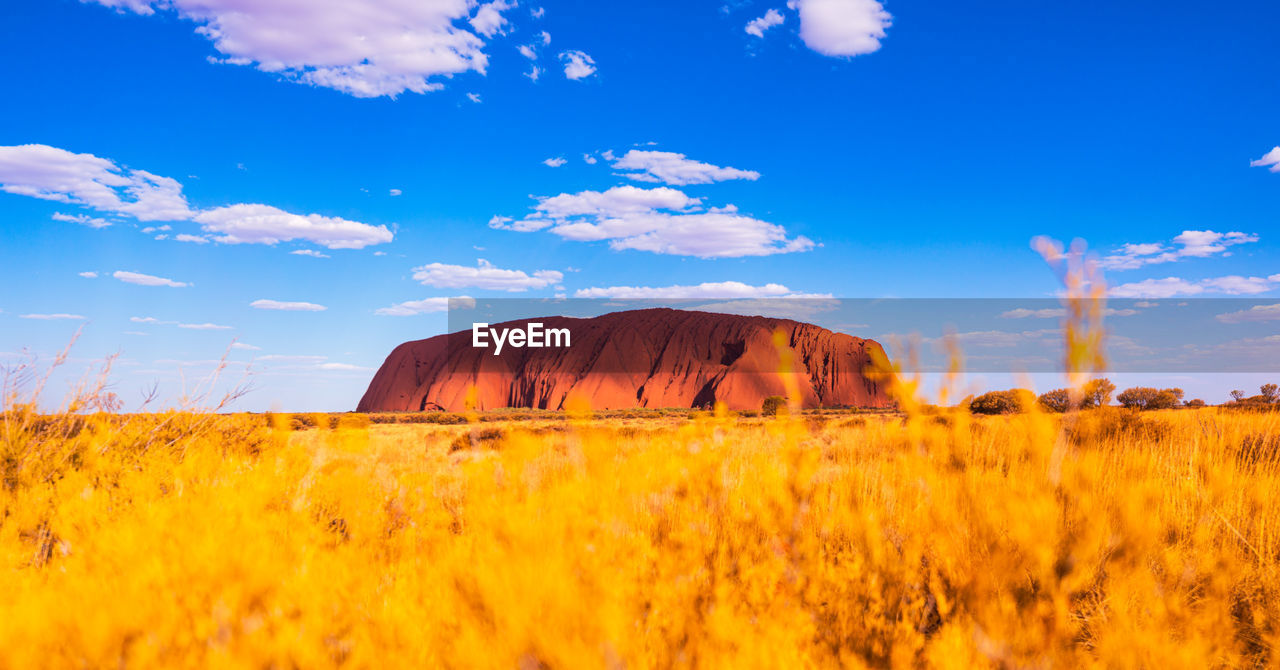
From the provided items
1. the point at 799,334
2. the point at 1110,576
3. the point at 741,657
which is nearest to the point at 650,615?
the point at 741,657

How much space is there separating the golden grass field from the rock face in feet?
201

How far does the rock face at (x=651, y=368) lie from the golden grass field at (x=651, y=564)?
61.1 meters

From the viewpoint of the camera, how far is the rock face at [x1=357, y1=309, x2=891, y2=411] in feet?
233

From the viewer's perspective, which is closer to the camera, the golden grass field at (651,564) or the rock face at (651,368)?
the golden grass field at (651,564)

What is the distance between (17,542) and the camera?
431 centimetres

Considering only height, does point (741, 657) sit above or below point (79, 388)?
below

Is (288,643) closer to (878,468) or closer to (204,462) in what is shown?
(204,462)

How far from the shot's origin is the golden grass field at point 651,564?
275cm

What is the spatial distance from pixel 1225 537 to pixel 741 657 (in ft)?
11.0

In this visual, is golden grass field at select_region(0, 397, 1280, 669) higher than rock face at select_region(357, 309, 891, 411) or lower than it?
lower

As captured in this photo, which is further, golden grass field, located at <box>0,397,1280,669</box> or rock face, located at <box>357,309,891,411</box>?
rock face, located at <box>357,309,891,411</box>

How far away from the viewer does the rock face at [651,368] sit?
70.9 m

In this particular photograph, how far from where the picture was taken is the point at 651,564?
3783 millimetres

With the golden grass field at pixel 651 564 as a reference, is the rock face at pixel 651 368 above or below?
above
